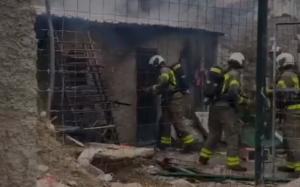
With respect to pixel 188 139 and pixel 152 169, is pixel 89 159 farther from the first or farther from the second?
pixel 188 139

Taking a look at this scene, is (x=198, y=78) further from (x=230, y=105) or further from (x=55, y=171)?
(x=55, y=171)

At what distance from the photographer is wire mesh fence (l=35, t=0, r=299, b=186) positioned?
31.2 feet

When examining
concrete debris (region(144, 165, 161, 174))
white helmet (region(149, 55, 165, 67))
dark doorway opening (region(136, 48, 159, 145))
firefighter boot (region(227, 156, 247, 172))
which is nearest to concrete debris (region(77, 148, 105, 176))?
concrete debris (region(144, 165, 161, 174))

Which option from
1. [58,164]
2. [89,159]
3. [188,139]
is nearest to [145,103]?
[188,139]

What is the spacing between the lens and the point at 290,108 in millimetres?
8344

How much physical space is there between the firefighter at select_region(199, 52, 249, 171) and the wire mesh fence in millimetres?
306

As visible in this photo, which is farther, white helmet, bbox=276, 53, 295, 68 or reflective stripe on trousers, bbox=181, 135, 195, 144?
reflective stripe on trousers, bbox=181, 135, 195, 144

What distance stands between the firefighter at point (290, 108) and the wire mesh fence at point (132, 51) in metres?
0.69

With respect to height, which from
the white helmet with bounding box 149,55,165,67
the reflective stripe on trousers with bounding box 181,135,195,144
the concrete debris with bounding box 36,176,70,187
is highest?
the white helmet with bounding box 149,55,165,67

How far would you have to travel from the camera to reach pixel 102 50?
10789 mm

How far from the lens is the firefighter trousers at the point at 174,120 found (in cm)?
1079

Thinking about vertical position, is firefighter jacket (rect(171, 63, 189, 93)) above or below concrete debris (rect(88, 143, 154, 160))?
above

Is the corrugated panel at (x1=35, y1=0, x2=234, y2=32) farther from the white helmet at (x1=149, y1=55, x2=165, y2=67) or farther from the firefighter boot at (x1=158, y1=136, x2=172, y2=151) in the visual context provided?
the firefighter boot at (x1=158, y1=136, x2=172, y2=151)

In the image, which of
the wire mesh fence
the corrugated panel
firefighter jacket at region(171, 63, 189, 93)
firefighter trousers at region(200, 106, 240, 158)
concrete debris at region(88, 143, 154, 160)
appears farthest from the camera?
firefighter jacket at region(171, 63, 189, 93)
